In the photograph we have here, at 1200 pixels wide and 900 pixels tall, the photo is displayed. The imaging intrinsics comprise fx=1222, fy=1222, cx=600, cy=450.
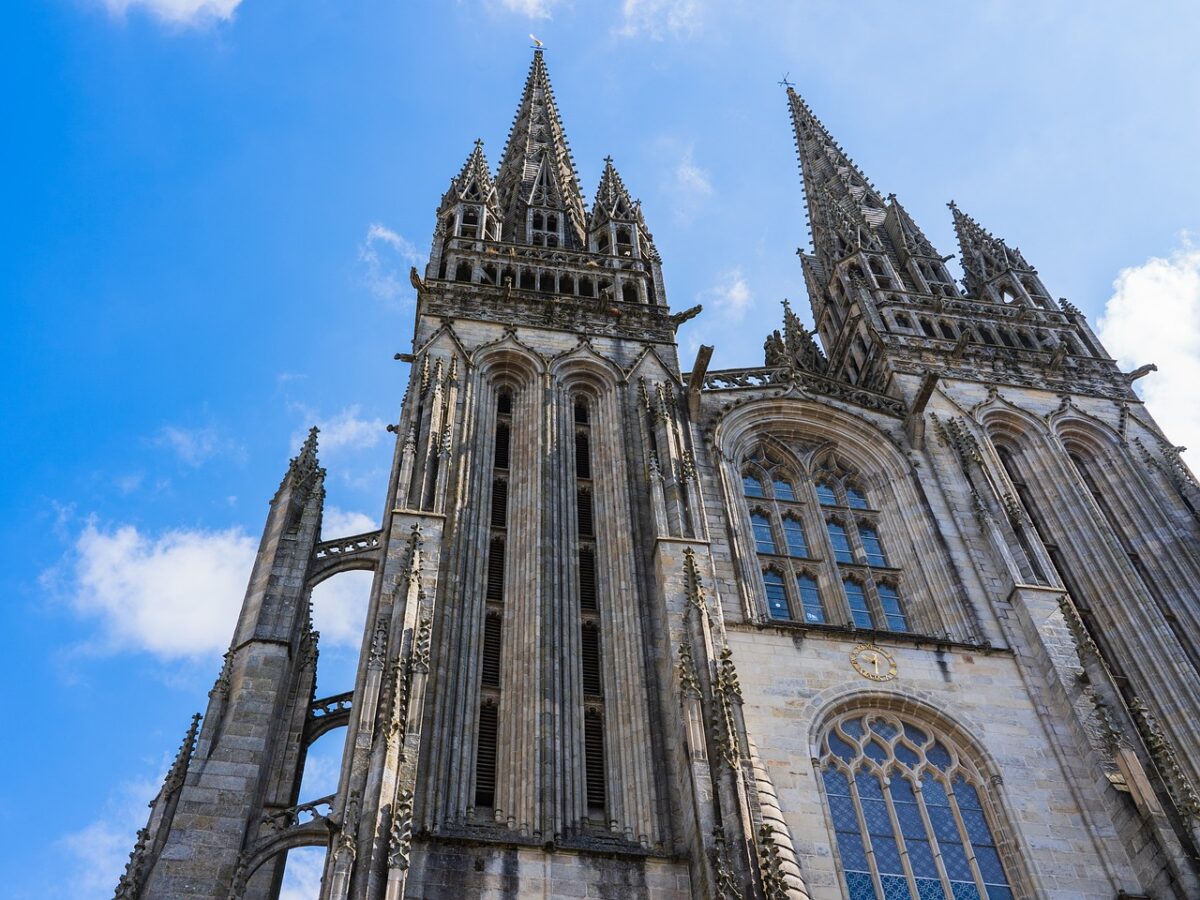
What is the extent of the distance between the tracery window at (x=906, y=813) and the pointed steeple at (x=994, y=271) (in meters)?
19.0

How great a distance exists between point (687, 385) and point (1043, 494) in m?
8.47

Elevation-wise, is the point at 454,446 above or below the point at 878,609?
above

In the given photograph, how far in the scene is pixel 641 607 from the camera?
2138 cm

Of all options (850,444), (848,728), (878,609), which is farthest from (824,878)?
(850,444)

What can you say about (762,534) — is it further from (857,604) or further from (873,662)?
(873,662)

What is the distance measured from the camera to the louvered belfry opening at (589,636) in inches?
744

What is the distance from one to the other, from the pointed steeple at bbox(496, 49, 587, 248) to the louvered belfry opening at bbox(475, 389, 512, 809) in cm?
1174

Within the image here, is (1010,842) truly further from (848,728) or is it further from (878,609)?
(878,609)

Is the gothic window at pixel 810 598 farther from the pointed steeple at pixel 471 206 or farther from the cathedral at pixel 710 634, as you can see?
the pointed steeple at pixel 471 206

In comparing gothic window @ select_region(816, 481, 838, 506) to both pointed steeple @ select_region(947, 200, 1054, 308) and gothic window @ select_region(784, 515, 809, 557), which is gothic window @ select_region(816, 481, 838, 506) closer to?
gothic window @ select_region(784, 515, 809, 557)

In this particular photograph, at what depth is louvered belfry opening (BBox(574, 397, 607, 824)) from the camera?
1891 cm

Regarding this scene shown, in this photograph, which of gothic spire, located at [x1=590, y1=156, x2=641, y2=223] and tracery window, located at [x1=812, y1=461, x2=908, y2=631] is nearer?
tracery window, located at [x1=812, y1=461, x2=908, y2=631]

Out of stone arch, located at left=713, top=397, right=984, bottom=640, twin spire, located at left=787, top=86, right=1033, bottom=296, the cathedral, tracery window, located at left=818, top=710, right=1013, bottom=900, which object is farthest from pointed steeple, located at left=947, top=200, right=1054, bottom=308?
tracery window, located at left=818, top=710, right=1013, bottom=900

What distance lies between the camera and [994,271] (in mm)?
38781
